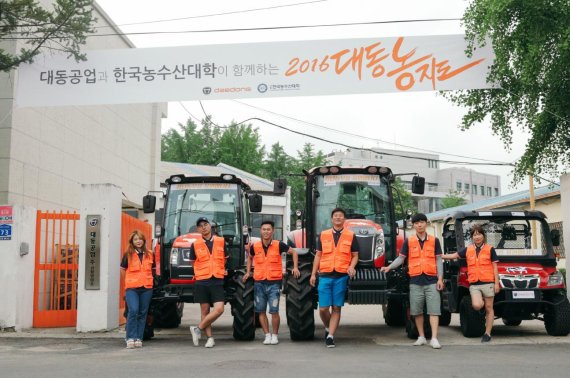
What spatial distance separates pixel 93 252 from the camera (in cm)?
1339

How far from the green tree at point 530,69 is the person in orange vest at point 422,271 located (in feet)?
14.8

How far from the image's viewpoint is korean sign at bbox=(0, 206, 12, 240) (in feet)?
44.0

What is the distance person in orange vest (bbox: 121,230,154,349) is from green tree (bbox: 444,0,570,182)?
7.39 m

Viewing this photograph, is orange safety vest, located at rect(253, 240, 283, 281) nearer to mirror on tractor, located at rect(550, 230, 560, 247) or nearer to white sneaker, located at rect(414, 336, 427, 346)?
white sneaker, located at rect(414, 336, 427, 346)

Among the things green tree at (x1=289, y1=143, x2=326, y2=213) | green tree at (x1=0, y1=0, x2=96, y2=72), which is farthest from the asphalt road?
green tree at (x1=289, y1=143, x2=326, y2=213)

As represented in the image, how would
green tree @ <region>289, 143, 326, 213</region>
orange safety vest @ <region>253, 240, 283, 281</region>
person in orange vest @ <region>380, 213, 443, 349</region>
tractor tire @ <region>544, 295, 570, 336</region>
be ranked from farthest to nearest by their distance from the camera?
green tree @ <region>289, 143, 326, 213</region> → tractor tire @ <region>544, 295, 570, 336</region> → orange safety vest @ <region>253, 240, 283, 281</region> → person in orange vest @ <region>380, 213, 443, 349</region>

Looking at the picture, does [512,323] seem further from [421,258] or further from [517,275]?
[421,258]

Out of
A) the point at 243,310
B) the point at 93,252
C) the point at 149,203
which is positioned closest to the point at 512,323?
the point at 243,310

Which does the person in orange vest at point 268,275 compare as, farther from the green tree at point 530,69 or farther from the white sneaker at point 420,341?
the green tree at point 530,69

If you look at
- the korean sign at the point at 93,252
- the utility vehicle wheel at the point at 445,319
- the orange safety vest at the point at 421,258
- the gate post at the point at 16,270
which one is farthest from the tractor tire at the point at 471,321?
the gate post at the point at 16,270

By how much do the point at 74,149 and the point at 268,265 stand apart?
916 cm

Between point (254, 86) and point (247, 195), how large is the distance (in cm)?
229

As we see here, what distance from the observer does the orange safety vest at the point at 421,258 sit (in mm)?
10953

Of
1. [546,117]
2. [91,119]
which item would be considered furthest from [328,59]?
[91,119]
